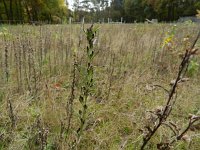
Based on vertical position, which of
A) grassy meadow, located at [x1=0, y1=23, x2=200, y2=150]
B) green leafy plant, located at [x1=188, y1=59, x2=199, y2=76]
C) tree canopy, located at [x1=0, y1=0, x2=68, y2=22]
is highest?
tree canopy, located at [x1=0, y1=0, x2=68, y2=22]

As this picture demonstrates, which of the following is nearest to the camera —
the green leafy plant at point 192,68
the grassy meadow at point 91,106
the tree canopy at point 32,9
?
the grassy meadow at point 91,106

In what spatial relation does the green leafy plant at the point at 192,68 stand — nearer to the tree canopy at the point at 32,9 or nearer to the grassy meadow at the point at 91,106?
the grassy meadow at the point at 91,106

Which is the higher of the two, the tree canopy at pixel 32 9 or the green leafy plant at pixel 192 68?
the tree canopy at pixel 32 9

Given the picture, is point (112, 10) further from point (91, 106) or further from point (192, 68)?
point (91, 106)

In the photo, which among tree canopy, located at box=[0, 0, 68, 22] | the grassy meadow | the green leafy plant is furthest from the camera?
tree canopy, located at box=[0, 0, 68, 22]

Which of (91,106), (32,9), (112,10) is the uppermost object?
(112,10)

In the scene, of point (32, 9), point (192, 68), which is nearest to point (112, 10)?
point (32, 9)

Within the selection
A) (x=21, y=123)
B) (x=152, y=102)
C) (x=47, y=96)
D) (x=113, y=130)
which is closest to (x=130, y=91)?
(x=152, y=102)

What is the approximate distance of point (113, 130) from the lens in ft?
7.98

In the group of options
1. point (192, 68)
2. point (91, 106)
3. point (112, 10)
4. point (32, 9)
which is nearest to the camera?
point (91, 106)

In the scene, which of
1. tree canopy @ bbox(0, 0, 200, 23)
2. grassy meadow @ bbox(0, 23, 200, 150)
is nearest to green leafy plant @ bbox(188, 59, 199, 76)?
grassy meadow @ bbox(0, 23, 200, 150)

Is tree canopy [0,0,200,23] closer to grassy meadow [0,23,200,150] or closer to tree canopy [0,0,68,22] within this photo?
tree canopy [0,0,68,22]

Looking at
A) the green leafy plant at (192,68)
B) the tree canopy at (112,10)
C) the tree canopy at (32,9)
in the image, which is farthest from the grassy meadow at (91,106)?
the tree canopy at (32,9)

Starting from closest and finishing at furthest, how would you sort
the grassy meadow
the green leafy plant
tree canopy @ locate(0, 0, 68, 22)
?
the grassy meadow, the green leafy plant, tree canopy @ locate(0, 0, 68, 22)
